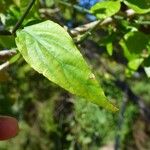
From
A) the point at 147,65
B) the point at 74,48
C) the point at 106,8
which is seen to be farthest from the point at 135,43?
the point at 74,48

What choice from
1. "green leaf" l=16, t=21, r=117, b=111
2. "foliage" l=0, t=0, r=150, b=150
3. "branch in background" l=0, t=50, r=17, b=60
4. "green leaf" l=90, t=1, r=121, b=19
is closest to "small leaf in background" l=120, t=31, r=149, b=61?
"foliage" l=0, t=0, r=150, b=150

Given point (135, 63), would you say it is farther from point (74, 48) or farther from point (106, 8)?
point (74, 48)

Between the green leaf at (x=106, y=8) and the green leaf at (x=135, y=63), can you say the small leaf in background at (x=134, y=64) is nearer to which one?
the green leaf at (x=135, y=63)

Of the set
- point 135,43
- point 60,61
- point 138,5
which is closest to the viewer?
point 60,61

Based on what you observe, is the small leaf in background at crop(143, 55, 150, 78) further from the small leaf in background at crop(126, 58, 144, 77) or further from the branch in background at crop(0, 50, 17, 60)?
the branch in background at crop(0, 50, 17, 60)

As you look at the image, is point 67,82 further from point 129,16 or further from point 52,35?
point 129,16

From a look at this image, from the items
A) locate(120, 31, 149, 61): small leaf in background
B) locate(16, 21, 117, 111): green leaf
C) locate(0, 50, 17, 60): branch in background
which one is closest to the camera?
locate(16, 21, 117, 111): green leaf
